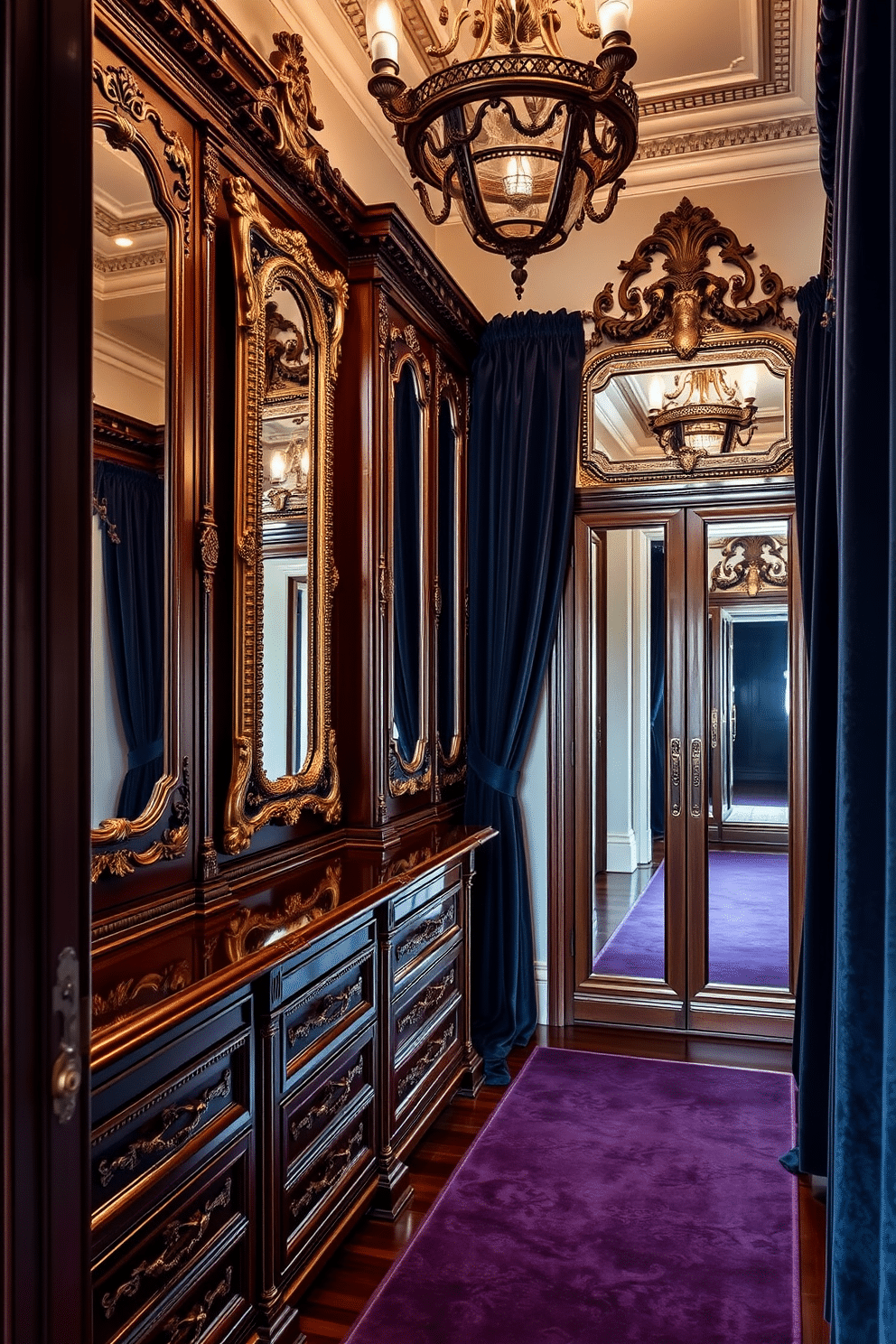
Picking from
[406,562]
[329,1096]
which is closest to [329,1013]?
[329,1096]

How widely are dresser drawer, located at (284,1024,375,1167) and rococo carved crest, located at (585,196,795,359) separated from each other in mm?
2995

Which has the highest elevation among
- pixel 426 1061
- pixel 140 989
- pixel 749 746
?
pixel 749 746

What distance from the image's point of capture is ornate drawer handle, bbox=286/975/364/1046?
2.21 meters

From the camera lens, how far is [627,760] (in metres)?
4.27

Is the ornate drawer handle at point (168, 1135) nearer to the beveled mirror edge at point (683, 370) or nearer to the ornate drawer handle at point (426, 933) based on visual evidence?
the ornate drawer handle at point (426, 933)

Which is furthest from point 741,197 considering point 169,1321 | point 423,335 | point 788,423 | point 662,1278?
point 169,1321

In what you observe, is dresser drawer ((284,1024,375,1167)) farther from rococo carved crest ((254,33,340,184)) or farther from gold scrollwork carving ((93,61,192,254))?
rococo carved crest ((254,33,340,184))

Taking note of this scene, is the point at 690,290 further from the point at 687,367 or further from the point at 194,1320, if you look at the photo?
the point at 194,1320

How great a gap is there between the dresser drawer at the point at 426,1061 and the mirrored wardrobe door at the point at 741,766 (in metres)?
1.23

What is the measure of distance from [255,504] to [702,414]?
6.84 feet

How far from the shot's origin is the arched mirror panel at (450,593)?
395 centimetres

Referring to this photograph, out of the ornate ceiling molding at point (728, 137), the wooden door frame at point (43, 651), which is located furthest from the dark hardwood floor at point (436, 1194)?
the ornate ceiling molding at point (728, 137)

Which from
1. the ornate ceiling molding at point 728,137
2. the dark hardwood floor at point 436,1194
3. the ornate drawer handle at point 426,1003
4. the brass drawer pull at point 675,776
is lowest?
the dark hardwood floor at point 436,1194

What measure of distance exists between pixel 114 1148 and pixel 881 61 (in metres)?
1.81
